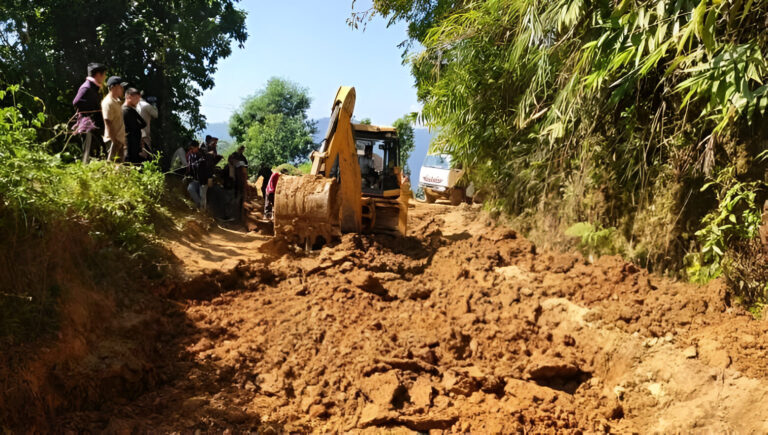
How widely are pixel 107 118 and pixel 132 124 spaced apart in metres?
0.68

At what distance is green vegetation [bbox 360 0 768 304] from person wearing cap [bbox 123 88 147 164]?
4791mm

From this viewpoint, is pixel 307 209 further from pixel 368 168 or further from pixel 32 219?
pixel 32 219

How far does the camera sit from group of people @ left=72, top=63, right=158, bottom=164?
21.7 ft

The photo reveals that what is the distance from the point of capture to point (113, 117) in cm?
664

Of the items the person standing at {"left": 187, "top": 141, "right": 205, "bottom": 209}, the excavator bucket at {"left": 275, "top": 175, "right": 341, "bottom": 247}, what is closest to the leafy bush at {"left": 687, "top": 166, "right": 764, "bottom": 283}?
the excavator bucket at {"left": 275, "top": 175, "right": 341, "bottom": 247}

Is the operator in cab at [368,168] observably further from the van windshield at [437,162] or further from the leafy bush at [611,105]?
the van windshield at [437,162]

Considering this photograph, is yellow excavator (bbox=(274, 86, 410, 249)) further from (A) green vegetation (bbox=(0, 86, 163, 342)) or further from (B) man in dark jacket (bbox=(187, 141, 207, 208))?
(B) man in dark jacket (bbox=(187, 141, 207, 208))

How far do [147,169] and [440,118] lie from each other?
515cm

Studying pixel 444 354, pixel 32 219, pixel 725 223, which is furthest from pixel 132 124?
pixel 725 223

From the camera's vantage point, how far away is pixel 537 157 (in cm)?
848

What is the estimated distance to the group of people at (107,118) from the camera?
661 cm

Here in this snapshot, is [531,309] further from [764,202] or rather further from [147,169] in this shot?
[147,169]

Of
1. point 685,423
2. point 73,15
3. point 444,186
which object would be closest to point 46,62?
point 73,15

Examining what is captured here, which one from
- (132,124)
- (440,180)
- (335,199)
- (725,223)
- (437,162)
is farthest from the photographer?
(437,162)
